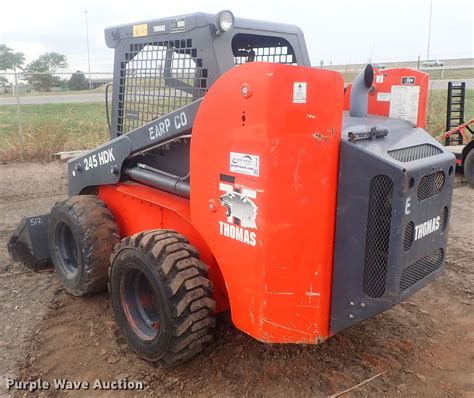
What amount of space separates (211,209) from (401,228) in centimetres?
98

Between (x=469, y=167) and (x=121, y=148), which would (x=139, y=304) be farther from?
(x=469, y=167)

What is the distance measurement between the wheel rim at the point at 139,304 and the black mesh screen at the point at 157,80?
1.14m

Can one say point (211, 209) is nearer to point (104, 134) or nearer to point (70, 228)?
point (70, 228)

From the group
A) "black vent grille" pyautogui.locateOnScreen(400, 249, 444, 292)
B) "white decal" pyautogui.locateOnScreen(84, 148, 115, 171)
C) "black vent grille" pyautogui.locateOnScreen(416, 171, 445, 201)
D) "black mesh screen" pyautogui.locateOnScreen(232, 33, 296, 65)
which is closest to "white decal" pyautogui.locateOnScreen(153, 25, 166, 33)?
"black mesh screen" pyautogui.locateOnScreen(232, 33, 296, 65)

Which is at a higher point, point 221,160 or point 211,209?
point 221,160

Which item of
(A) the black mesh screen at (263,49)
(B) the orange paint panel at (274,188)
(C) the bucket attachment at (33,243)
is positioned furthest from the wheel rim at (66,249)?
(A) the black mesh screen at (263,49)

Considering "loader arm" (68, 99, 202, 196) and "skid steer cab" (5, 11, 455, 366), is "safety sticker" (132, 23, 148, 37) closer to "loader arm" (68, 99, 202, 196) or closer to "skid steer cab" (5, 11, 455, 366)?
"skid steer cab" (5, 11, 455, 366)

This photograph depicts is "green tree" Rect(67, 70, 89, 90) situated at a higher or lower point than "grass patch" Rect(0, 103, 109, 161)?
higher

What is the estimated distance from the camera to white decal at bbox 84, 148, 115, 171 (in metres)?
3.71

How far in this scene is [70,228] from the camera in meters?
3.87

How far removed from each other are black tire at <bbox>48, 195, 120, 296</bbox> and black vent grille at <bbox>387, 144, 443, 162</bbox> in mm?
2197

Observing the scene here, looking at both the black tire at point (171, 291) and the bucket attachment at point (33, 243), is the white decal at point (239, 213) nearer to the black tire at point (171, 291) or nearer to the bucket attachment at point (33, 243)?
the black tire at point (171, 291)

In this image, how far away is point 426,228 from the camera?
2.62 metres

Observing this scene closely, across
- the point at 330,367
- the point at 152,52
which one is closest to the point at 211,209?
the point at 330,367
